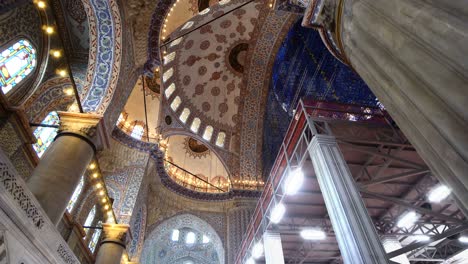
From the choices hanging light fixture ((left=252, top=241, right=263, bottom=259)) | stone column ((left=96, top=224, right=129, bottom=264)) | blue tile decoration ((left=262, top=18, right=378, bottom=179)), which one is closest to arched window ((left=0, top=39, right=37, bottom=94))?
stone column ((left=96, top=224, right=129, bottom=264))

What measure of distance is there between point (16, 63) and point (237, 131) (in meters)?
11.5

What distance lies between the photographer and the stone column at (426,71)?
6.09 feet

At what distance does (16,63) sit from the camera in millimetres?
8703

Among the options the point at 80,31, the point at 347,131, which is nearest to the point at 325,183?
the point at 347,131

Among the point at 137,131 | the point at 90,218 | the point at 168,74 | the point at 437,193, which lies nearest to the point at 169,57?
the point at 168,74

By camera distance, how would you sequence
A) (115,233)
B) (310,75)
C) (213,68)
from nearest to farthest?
(115,233) < (310,75) < (213,68)

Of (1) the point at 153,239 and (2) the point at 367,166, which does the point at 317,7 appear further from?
(1) the point at 153,239

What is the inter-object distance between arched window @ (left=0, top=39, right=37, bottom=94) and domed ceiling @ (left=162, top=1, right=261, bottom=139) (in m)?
6.63

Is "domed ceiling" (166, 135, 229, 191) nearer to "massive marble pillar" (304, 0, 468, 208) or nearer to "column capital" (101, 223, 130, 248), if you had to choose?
"column capital" (101, 223, 130, 248)

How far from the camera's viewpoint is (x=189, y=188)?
605 inches

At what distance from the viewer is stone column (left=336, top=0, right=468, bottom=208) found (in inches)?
73.1

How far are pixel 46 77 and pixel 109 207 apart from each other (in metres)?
5.42

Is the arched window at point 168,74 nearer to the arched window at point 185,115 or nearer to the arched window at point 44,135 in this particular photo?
the arched window at point 185,115

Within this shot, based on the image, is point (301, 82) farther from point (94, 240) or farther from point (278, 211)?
point (94, 240)
